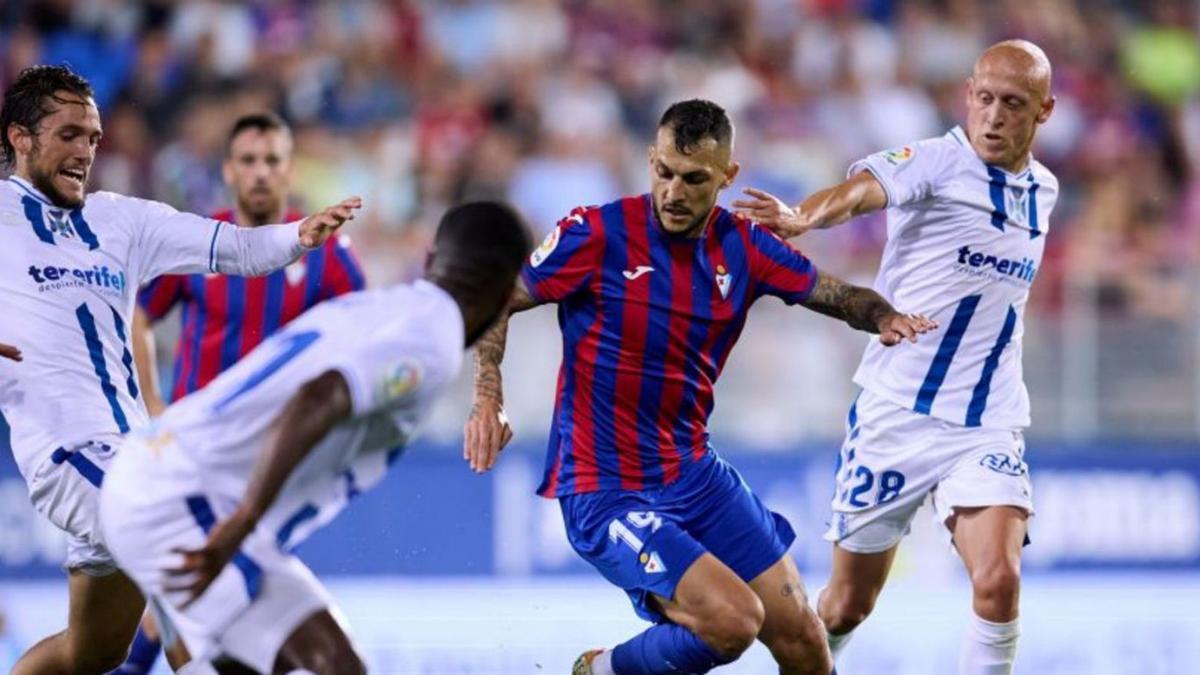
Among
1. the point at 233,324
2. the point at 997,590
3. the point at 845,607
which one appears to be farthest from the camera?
the point at 233,324

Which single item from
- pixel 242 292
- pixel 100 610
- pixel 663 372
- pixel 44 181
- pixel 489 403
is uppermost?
pixel 44 181

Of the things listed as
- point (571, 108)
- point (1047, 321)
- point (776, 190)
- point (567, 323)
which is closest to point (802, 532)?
point (1047, 321)

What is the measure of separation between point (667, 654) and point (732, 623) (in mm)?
334

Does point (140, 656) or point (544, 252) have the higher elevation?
point (544, 252)

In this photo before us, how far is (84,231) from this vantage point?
6340mm

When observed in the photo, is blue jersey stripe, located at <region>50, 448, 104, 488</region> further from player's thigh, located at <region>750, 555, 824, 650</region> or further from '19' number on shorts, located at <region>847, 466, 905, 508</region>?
'19' number on shorts, located at <region>847, 466, 905, 508</region>

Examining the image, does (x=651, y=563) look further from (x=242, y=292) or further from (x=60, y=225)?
(x=242, y=292)

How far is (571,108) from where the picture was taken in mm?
13656

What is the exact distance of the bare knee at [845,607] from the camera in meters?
7.34

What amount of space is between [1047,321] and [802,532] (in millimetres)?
1895

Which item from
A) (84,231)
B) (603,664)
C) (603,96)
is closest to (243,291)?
(84,231)

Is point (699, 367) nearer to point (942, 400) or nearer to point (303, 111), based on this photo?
point (942, 400)

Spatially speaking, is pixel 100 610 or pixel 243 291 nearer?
pixel 100 610

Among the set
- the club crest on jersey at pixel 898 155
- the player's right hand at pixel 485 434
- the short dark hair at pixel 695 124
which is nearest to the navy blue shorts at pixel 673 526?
the player's right hand at pixel 485 434
